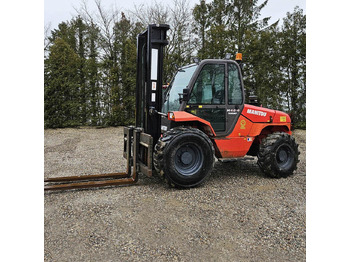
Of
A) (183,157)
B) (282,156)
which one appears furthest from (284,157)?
(183,157)

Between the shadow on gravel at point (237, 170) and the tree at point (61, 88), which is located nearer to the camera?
the shadow on gravel at point (237, 170)

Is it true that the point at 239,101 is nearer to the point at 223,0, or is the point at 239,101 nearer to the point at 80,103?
the point at 80,103

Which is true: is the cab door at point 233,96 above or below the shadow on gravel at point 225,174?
above

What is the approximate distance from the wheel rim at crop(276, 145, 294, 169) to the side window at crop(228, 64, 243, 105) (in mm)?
1276

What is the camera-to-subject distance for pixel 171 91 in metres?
5.32

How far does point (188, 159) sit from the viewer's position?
14.9 feet

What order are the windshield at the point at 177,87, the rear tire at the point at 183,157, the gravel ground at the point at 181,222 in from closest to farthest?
1. the gravel ground at the point at 181,222
2. the rear tire at the point at 183,157
3. the windshield at the point at 177,87

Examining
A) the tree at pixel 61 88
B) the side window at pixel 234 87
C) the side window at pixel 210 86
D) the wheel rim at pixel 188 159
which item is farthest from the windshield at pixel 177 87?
the tree at pixel 61 88

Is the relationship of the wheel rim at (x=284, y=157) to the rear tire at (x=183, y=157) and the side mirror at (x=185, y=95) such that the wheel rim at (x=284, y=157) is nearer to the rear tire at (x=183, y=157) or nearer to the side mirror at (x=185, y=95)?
the rear tire at (x=183, y=157)

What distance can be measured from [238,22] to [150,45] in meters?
10.7

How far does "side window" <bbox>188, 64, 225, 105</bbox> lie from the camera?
482 cm

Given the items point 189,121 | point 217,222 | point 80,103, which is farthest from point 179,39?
point 217,222

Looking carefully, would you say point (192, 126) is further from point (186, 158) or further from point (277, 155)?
point (277, 155)

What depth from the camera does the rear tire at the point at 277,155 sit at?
17.0 ft
